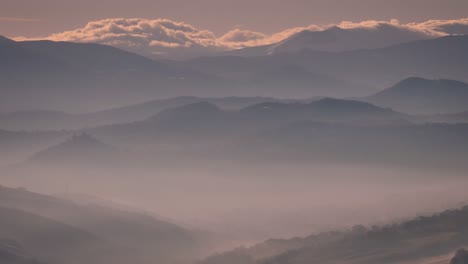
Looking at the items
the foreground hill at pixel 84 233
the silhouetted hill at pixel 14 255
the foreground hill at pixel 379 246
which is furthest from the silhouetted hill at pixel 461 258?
the foreground hill at pixel 84 233

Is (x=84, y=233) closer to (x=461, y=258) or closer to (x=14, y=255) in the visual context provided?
(x=14, y=255)

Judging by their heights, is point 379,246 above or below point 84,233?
below

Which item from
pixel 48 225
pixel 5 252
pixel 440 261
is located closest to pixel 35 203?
pixel 48 225

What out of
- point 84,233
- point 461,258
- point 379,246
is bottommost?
point 461,258

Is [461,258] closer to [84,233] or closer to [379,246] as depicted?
[379,246]

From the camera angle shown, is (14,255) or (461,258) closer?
(461,258)

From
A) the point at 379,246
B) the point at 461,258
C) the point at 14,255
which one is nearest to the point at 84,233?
the point at 14,255

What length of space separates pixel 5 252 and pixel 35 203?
59.6 m

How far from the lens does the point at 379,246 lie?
413ft

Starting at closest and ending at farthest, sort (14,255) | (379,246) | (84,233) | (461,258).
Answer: (461,258)
(14,255)
(379,246)
(84,233)

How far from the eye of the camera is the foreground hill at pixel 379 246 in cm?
11969

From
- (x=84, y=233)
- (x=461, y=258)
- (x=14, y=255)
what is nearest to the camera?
(x=461, y=258)

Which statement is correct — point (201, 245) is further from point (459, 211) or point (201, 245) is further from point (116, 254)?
point (459, 211)

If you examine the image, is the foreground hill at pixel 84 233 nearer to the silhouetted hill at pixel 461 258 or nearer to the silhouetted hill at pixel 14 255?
the silhouetted hill at pixel 14 255
